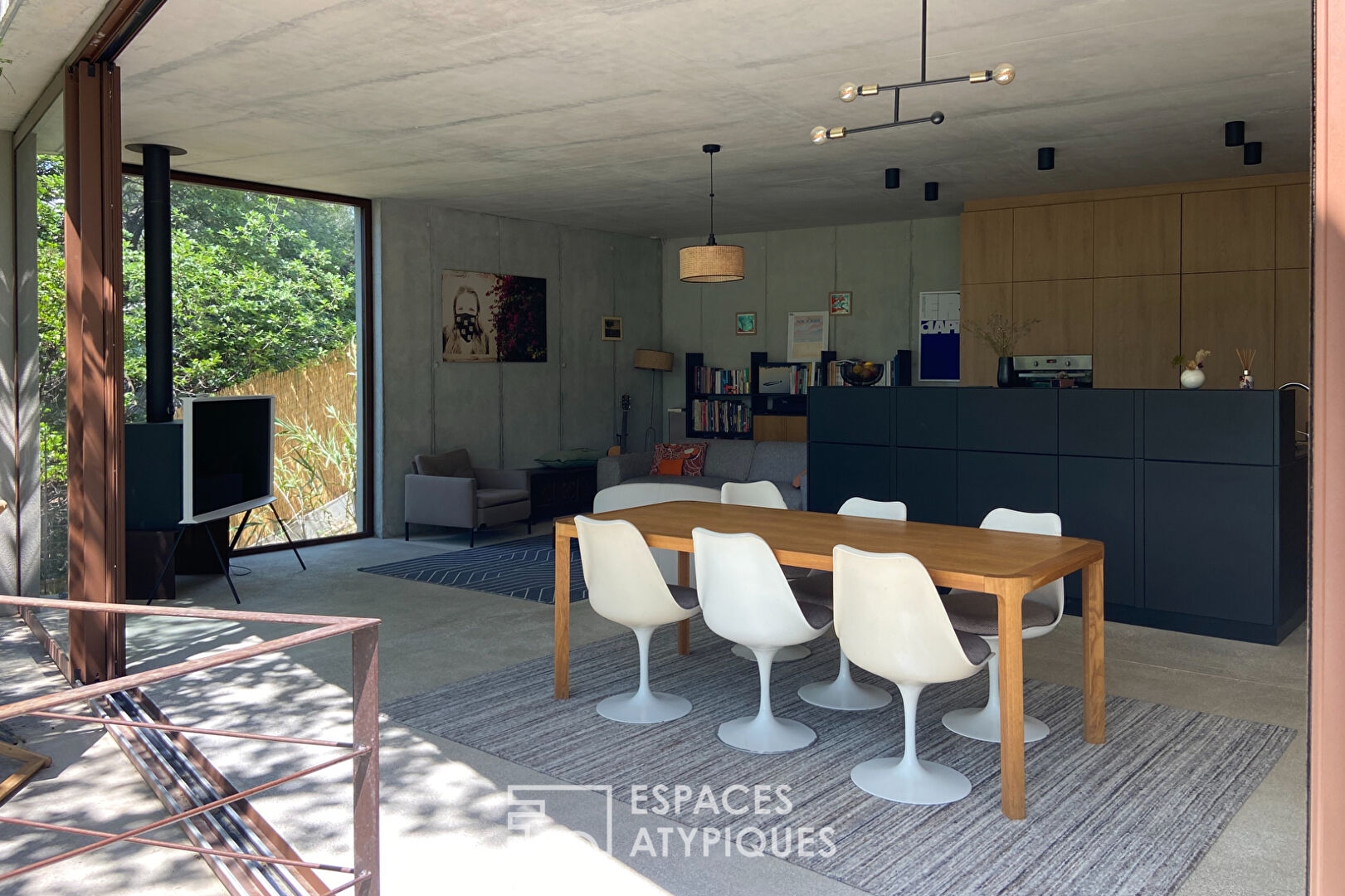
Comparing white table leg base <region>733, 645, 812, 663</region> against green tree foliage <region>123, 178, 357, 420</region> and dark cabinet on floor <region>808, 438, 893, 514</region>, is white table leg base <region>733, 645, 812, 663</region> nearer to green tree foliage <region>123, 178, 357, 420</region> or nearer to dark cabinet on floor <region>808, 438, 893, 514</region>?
dark cabinet on floor <region>808, 438, 893, 514</region>

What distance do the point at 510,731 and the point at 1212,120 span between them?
5222 millimetres

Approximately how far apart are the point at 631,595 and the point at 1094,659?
Result: 1814 millimetres

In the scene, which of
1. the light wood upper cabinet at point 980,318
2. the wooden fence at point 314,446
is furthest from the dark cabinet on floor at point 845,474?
the wooden fence at point 314,446

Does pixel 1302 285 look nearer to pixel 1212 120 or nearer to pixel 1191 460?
pixel 1212 120

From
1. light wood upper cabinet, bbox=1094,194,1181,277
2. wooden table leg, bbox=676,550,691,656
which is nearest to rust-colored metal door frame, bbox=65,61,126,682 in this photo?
wooden table leg, bbox=676,550,691,656

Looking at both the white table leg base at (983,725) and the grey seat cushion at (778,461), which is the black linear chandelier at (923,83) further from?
the grey seat cushion at (778,461)

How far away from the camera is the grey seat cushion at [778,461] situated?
370 inches

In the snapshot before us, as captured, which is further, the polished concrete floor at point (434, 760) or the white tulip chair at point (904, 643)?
the white tulip chair at point (904, 643)

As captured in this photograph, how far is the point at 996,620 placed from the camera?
13.1 ft

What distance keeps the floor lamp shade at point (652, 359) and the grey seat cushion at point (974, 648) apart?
7791 millimetres

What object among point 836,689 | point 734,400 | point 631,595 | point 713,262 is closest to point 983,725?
point 836,689

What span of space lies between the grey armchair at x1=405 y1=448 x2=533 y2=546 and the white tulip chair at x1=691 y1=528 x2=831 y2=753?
4.90 meters

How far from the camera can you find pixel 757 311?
36.5 ft
